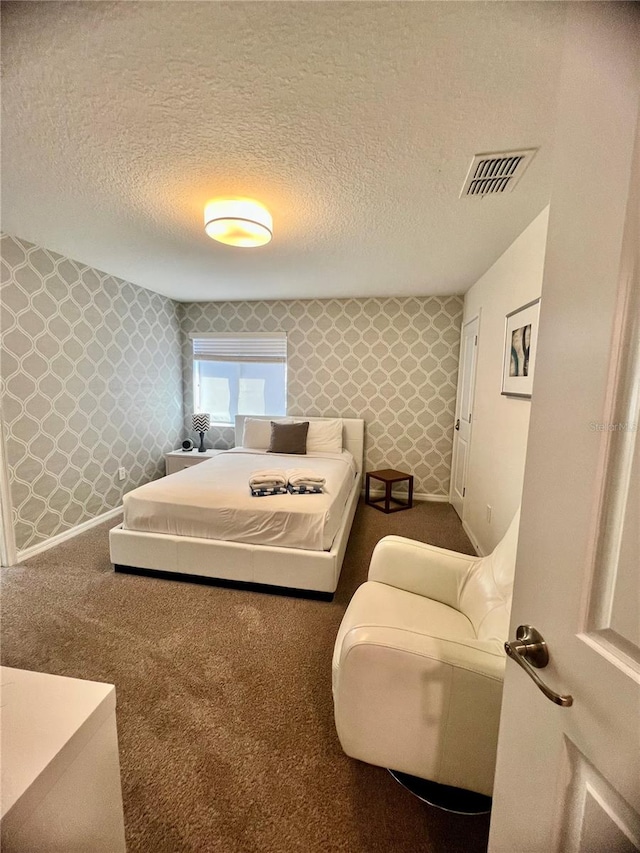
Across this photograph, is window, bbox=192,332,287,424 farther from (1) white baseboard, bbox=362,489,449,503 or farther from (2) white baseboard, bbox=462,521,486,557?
(2) white baseboard, bbox=462,521,486,557

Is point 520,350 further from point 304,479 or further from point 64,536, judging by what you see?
point 64,536

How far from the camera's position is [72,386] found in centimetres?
298

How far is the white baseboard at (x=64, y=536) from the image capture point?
2.66 meters

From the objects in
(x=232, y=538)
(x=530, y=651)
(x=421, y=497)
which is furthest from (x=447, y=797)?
(x=421, y=497)

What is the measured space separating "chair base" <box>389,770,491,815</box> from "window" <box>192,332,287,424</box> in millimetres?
3670

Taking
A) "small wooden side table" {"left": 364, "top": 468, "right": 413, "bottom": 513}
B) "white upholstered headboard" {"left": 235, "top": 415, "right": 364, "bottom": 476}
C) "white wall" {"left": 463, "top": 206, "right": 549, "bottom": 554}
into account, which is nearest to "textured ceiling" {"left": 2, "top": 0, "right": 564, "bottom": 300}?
"white wall" {"left": 463, "top": 206, "right": 549, "bottom": 554}

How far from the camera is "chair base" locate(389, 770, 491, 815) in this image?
1152mm

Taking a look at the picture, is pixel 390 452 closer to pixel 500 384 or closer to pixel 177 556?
pixel 500 384

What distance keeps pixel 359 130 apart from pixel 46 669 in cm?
278

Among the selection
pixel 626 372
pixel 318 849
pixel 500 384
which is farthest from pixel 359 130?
pixel 318 849

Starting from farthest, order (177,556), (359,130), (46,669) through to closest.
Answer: (177,556) → (46,669) → (359,130)

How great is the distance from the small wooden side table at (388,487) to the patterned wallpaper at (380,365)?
1.09ft

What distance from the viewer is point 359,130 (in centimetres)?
135

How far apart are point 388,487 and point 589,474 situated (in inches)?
125
